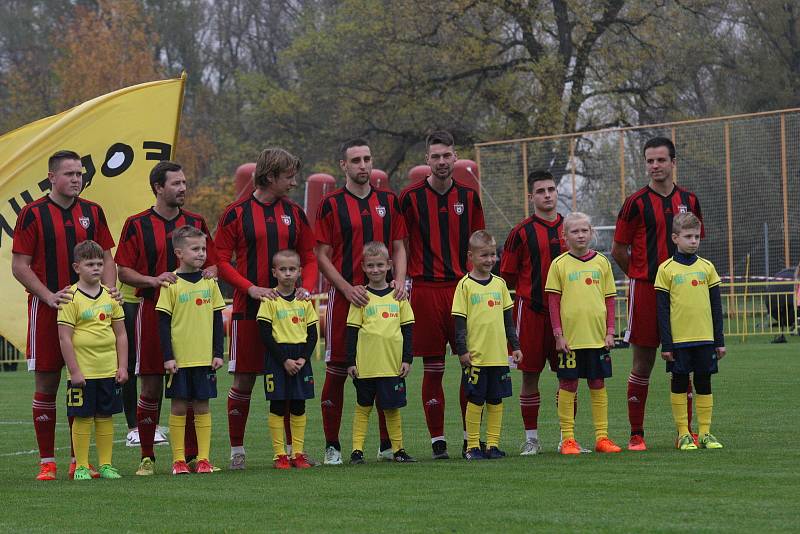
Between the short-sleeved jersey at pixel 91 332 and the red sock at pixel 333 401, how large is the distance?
4.76ft

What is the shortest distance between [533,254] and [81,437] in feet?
10.5

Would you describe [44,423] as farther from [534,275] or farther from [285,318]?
[534,275]

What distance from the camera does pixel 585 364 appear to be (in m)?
8.92

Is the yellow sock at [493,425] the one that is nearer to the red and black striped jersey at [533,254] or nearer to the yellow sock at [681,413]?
the red and black striped jersey at [533,254]

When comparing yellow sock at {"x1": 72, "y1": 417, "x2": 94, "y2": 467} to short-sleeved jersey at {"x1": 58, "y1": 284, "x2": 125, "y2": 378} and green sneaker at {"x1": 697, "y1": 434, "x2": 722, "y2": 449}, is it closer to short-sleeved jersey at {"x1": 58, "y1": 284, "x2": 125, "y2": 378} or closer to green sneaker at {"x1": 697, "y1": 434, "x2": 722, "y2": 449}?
short-sleeved jersey at {"x1": 58, "y1": 284, "x2": 125, "y2": 378}

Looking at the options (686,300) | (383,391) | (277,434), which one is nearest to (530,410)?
(383,391)

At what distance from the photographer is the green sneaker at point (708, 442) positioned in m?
8.80

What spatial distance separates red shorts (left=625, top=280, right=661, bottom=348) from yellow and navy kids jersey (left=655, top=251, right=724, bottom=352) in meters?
0.15

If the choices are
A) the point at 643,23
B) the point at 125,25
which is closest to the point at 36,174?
the point at 643,23

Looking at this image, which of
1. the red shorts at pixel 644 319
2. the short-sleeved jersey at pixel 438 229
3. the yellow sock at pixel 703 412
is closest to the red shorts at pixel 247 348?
the short-sleeved jersey at pixel 438 229

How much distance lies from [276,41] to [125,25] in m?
5.77

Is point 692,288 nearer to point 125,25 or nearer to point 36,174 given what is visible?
point 36,174

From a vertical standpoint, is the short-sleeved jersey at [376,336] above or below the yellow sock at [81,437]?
above

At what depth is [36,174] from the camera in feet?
38.9
